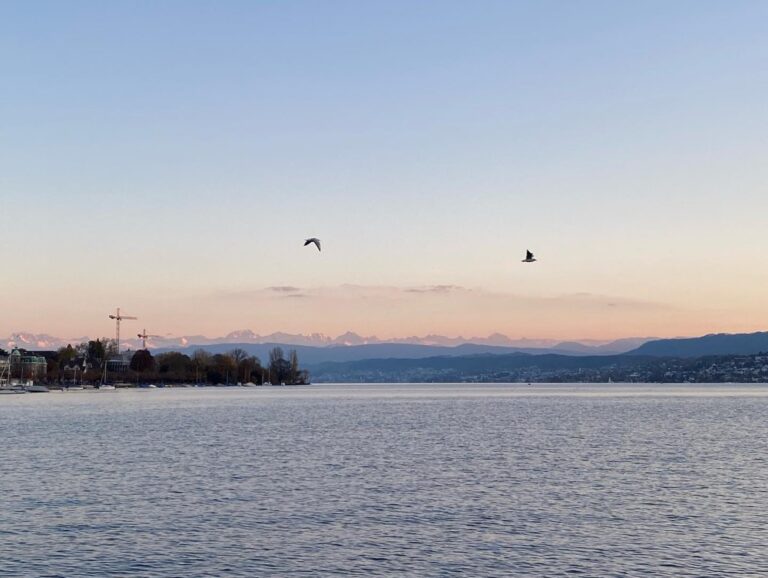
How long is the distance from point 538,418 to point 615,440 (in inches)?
1995

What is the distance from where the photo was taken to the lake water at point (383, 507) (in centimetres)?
3616

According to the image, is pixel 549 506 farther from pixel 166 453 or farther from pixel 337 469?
pixel 166 453

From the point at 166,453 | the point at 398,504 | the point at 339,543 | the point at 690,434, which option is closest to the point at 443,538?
the point at 339,543

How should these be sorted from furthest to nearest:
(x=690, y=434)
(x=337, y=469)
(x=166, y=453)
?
(x=690, y=434)
(x=166, y=453)
(x=337, y=469)

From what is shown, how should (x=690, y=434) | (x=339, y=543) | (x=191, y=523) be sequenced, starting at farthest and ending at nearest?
(x=690, y=434) < (x=191, y=523) < (x=339, y=543)

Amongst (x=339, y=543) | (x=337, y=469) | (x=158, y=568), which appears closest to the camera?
(x=158, y=568)

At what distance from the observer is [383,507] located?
48.8m

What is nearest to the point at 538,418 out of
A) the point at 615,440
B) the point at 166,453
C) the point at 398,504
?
the point at 615,440

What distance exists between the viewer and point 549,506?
A: 49.4 metres

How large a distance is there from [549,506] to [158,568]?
22.6 meters

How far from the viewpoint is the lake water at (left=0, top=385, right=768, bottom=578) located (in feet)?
119

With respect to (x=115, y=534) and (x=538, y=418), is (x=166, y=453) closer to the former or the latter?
(x=115, y=534)

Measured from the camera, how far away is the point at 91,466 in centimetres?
6894

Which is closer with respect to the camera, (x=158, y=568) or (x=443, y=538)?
(x=158, y=568)
